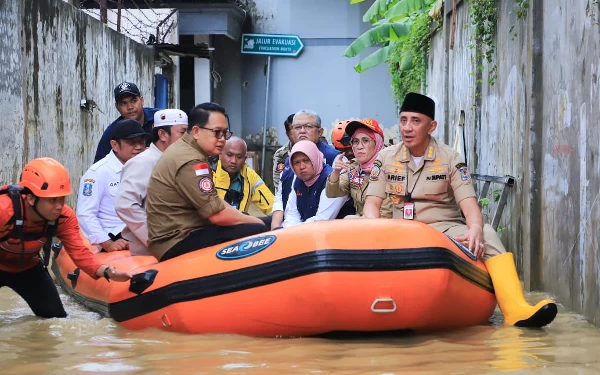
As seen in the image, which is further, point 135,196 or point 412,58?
point 412,58

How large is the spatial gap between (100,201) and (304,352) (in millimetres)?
3071

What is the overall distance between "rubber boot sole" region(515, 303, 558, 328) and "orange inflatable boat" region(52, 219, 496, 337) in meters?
0.24

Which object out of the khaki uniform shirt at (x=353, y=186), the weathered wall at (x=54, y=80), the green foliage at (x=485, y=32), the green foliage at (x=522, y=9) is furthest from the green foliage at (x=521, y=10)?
the weathered wall at (x=54, y=80)

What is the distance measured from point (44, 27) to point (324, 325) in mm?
7087

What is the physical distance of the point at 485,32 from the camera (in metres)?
8.88

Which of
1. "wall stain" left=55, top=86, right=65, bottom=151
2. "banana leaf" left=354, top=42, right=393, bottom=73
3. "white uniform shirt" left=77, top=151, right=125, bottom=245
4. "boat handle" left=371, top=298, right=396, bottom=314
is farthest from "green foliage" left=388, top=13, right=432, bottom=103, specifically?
"boat handle" left=371, top=298, right=396, bottom=314

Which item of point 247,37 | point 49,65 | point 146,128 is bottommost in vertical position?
point 146,128

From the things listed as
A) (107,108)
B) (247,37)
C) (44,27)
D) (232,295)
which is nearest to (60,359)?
(232,295)

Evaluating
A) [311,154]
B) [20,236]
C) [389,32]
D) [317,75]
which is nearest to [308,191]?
[311,154]

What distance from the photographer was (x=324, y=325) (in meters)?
4.86

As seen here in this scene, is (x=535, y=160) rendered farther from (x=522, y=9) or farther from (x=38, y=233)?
(x=38, y=233)

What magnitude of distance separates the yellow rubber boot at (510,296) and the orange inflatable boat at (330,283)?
0.07m

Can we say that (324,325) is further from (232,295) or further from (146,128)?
(146,128)

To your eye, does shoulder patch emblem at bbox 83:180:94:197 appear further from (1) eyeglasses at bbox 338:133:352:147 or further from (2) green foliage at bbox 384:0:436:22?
(2) green foliage at bbox 384:0:436:22
